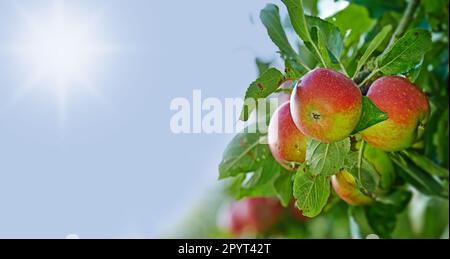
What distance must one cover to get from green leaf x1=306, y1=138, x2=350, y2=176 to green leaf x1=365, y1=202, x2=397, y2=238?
0.50 metres

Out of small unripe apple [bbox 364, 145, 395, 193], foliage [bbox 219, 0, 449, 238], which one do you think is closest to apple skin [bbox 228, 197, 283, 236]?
foliage [bbox 219, 0, 449, 238]

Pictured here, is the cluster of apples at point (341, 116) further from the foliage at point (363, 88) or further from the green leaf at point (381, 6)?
the green leaf at point (381, 6)

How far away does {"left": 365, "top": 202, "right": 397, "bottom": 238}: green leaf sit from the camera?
4.52 ft

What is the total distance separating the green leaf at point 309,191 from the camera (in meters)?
0.94

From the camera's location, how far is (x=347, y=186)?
41.6 inches

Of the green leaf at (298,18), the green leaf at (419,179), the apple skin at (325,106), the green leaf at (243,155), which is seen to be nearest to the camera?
the apple skin at (325,106)

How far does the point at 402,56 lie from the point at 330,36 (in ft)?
0.41

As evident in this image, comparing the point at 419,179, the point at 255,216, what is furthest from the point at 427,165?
the point at 255,216

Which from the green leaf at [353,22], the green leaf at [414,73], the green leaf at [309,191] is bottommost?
the green leaf at [309,191]

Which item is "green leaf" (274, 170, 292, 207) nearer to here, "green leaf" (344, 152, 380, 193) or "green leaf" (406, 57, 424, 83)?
"green leaf" (344, 152, 380, 193)

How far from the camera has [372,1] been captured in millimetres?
1419

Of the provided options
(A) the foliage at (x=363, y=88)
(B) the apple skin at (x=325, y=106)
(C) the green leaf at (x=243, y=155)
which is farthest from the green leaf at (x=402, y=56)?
(C) the green leaf at (x=243, y=155)

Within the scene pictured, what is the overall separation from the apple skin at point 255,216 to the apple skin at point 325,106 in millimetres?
1186
